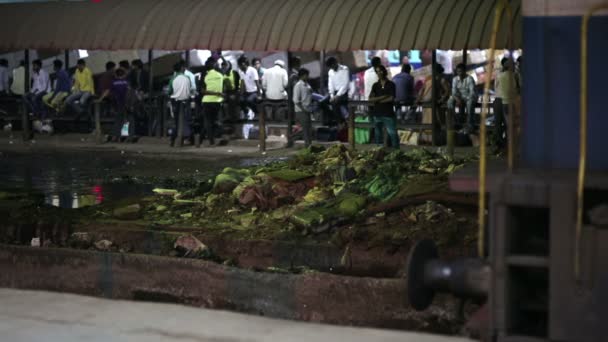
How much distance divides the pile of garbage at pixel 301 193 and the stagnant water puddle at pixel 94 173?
258cm

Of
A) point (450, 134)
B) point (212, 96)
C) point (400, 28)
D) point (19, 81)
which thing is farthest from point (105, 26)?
point (450, 134)

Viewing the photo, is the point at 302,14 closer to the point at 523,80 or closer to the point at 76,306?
the point at 76,306

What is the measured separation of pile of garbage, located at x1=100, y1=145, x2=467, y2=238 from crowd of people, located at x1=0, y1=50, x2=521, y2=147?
8.75 m

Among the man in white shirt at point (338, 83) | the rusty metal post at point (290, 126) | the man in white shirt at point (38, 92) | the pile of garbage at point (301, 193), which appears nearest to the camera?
Result: the pile of garbage at point (301, 193)

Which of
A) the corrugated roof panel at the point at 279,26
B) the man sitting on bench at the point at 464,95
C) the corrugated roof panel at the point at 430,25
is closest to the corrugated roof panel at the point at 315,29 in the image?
the corrugated roof panel at the point at 279,26

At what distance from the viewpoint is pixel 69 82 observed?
2753 centimetres

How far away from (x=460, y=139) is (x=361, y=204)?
1233 centimetres

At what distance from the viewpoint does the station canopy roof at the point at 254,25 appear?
2148 cm

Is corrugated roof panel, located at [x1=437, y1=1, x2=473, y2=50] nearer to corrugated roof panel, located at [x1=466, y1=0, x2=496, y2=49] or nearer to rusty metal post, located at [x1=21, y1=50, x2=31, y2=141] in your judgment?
corrugated roof panel, located at [x1=466, y1=0, x2=496, y2=49]

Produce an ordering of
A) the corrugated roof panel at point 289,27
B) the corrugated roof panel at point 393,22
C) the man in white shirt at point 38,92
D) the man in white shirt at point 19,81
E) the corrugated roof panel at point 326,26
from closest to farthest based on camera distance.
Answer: the corrugated roof panel at point 393,22
the corrugated roof panel at point 326,26
the corrugated roof panel at point 289,27
the man in white shirt at point 38,92
the man in white shirt at point 19,81

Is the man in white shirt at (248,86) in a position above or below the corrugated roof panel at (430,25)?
below

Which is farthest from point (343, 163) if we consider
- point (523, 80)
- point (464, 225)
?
point (523, 80)

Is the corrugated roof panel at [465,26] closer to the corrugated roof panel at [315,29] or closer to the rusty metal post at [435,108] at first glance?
the rusty metal post at [435,108]

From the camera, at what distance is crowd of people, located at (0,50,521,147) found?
2234 centimetres
